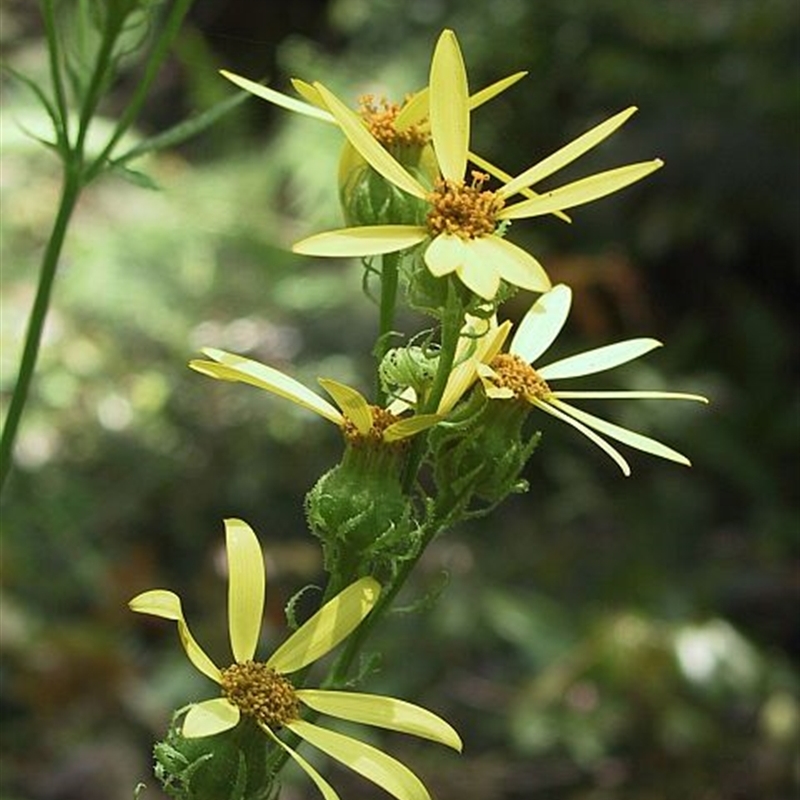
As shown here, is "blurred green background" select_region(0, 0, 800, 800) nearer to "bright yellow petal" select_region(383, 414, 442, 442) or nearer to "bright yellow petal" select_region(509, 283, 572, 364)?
"bright yellow petal" select_region(509, 283, 572, 364)

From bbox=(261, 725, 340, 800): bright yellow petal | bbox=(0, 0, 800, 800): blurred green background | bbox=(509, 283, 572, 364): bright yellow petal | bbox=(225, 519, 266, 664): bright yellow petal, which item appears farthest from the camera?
bbox=(0, 0, 800, 800): blurred green background

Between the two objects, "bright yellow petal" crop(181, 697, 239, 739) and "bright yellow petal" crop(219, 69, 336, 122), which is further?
"bright yellow petal" crop(219, 69, 336, 122)

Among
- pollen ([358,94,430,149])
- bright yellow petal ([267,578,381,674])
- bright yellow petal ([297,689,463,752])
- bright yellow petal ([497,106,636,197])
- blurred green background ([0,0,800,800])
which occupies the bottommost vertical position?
bright yellow petal ([297,689,463,752])

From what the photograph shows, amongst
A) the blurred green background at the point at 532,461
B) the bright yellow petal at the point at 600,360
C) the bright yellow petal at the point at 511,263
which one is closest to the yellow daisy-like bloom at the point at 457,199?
the bright yellow petal at the point at 511,263

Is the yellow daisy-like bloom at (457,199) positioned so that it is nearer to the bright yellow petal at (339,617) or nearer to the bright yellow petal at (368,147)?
the bright yellow petal at (368,147)

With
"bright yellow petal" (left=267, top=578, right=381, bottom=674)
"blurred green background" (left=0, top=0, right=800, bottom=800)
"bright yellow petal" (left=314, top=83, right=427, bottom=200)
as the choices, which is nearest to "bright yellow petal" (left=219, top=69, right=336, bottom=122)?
"bright yellow petal" (left=314, top=83, right=427, bottom=200)

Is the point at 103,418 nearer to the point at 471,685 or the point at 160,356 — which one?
the point at 160,356
